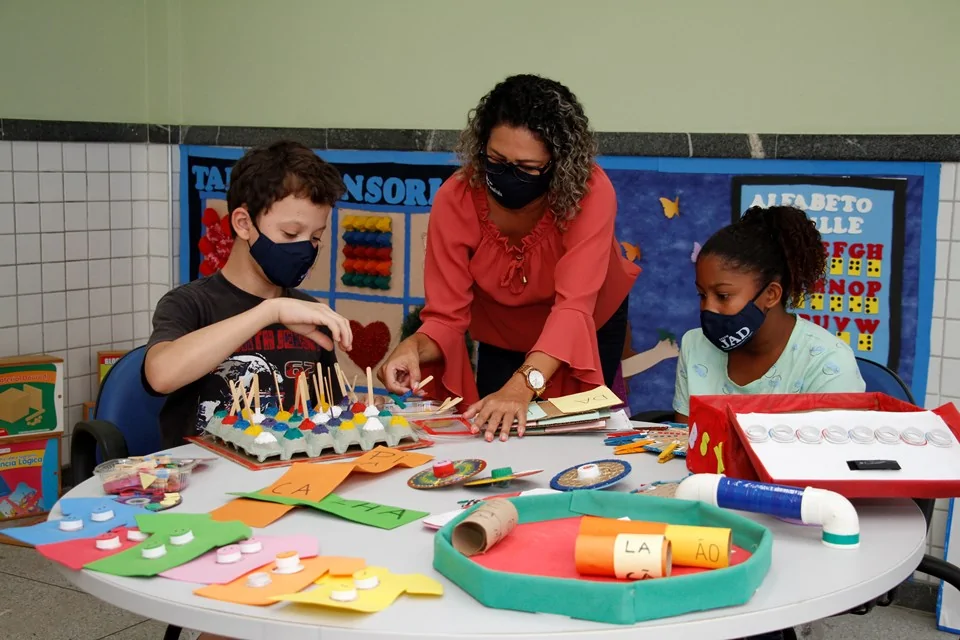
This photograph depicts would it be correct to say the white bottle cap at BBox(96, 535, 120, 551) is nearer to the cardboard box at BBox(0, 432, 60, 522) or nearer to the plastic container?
the plastic container

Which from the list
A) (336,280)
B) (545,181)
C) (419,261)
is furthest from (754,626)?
(336,280)

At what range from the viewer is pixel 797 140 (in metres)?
3.15

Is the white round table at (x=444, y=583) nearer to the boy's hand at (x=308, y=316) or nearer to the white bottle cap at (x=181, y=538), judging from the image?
the white bottle cap at (x=181, y=538)

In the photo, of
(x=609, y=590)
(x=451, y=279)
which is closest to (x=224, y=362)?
(x=451, y=279)

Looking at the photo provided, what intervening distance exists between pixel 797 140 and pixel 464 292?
1289mm

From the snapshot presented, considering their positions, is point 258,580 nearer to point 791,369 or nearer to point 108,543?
point 108,543

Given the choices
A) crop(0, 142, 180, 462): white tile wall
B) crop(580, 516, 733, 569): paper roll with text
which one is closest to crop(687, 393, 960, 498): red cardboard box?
crop(580, 516, 733, 569): paper roll with text

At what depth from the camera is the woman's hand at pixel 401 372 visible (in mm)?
2234

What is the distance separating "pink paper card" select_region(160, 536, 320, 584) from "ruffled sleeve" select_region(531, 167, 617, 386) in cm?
101

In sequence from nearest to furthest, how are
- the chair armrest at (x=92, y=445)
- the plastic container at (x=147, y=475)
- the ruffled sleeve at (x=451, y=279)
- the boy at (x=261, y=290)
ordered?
the plastic container at (x=147, y=475) → the chair armrest at (x=92, y=445) → the boy at (x=261, y=290) → the ruffled sleeve at (x=451, y=279)

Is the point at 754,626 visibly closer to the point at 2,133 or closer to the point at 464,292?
the point at 464,292

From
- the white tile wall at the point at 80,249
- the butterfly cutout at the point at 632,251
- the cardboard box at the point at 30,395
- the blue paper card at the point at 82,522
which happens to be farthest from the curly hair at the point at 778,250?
the white tile wall at the point at 80,249

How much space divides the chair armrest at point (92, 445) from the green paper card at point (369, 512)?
1.91 feet

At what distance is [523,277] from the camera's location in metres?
2.42
